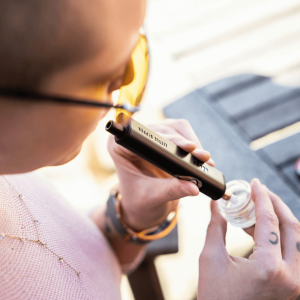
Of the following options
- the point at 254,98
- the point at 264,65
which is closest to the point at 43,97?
the point at 254,98

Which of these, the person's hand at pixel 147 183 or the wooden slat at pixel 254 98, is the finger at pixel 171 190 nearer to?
the person's hand at pixel 147 183

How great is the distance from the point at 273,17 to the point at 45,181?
78 centimetres

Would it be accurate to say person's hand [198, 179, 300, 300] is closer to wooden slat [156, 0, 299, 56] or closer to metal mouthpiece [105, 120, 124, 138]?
metal mouthpiece [105, 120, 124, 138]

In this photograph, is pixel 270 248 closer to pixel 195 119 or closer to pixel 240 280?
pixel 240 280

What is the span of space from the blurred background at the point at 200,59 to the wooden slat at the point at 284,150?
2 centimetres

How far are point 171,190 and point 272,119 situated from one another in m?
0.30

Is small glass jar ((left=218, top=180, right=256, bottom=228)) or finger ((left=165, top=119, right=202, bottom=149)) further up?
finger ((left=165, top=119, right=202, bottom=149))

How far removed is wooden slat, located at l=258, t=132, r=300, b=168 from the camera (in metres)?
0.56

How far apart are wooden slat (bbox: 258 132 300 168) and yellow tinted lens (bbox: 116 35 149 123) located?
12.3 inches

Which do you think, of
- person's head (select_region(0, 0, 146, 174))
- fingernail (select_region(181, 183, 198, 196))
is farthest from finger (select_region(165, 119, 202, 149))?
person's head (select_region(0, 0, 146, 174))

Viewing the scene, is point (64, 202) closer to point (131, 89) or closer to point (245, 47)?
point (131, 89)

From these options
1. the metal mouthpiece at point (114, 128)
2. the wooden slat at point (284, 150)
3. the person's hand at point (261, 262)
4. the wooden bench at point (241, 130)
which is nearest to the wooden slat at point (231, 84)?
the wooden bench at point (241, 130)

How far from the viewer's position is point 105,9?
24 centimetres

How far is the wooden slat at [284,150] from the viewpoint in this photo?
0.56 meters
